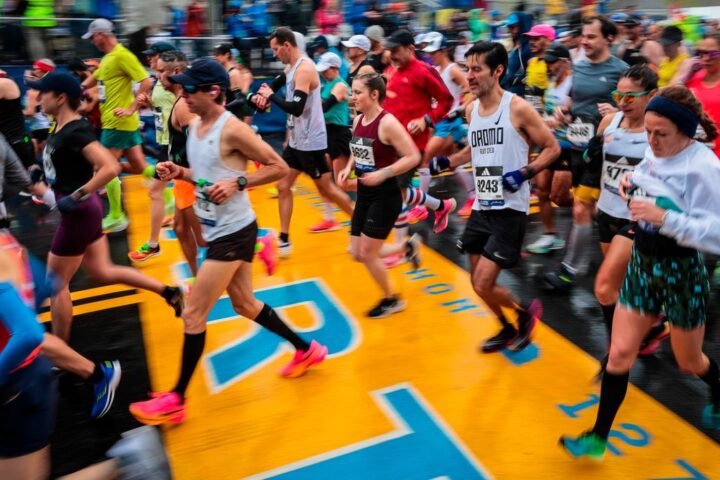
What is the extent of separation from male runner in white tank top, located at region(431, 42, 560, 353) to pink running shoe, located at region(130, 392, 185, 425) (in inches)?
77.7

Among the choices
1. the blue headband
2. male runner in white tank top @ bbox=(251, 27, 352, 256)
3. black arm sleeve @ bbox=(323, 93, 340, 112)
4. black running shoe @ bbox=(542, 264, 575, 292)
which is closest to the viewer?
the blue headband

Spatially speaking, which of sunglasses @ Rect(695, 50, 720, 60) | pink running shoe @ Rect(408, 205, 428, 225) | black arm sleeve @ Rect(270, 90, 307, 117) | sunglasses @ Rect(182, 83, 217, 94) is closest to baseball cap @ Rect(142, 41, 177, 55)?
black arm sleeve @ Rect(270, 90, 307, 117)

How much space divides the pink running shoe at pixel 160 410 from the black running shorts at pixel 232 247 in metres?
0.83

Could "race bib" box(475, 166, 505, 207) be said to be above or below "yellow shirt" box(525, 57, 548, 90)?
below

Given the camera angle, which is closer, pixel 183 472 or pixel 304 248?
pixel 183 472

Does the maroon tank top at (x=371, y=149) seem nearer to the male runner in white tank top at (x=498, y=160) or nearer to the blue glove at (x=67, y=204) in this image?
the male runner in white tank top at (x=498, y=160)

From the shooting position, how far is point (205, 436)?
3.58 m

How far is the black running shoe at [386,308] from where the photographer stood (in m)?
5.02

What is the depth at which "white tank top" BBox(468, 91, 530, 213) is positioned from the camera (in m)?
3.98

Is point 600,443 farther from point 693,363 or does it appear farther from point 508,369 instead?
point 508,369

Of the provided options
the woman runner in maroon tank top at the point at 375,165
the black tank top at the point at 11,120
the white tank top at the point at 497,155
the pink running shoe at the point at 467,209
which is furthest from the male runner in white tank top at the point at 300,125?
the black tank top at the point at 11,120

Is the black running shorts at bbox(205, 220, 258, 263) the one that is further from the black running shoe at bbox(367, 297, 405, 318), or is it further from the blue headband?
the blue headband

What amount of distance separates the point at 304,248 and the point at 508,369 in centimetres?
300

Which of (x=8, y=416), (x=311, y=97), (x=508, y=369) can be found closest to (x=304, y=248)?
(x=311, y=97)
